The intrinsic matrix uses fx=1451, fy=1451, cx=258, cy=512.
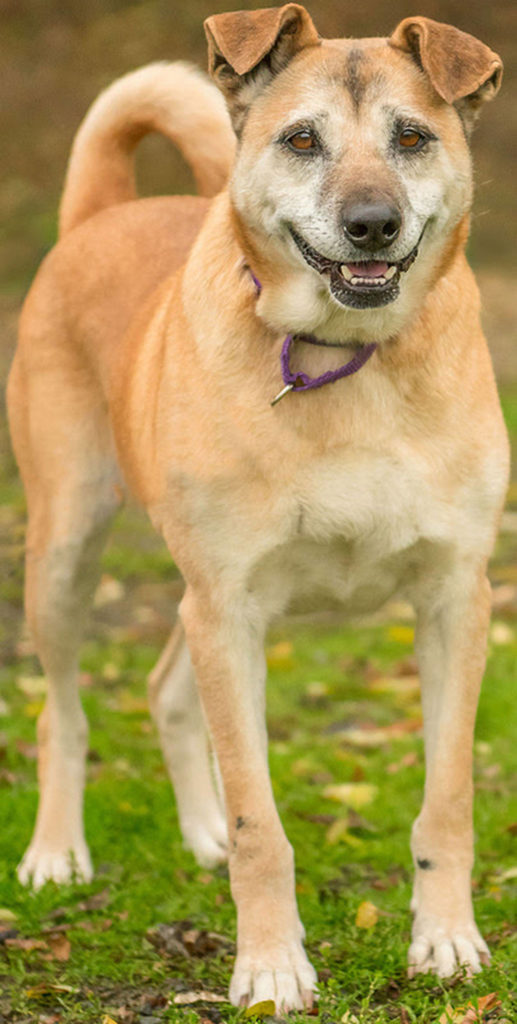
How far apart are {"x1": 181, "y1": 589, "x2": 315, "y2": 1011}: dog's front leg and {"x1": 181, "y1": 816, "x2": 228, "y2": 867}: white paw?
3.07 ft

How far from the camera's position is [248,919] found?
11.0 feet

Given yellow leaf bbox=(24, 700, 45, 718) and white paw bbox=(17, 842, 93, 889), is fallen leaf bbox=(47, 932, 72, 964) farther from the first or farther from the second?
yellow leaf bbox=(24, 700, 45, 718)

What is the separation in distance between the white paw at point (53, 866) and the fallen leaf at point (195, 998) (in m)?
0.87

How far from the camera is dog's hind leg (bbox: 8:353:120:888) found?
434cm

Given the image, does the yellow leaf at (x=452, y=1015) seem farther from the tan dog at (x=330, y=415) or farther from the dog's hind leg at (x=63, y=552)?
the dog's hind leg at (x=63, y=552)

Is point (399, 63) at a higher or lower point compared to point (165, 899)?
higher

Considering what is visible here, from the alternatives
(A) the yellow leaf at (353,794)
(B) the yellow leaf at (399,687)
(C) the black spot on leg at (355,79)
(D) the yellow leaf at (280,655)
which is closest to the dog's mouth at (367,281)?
(C) the black spot on leg at (355,79)

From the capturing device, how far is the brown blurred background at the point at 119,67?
14.5 meters

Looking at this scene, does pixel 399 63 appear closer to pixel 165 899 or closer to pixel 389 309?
pixel 389 309

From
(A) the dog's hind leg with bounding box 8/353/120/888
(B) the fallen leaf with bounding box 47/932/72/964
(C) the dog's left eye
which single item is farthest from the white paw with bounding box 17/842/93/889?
(C) the dog's left eye

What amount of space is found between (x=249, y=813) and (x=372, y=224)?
4.50 feet

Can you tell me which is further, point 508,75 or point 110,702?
point 508,75

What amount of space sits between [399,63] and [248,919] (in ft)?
6.50

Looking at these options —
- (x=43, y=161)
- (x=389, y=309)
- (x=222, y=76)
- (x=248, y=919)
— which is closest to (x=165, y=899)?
(x=248, y=919)
